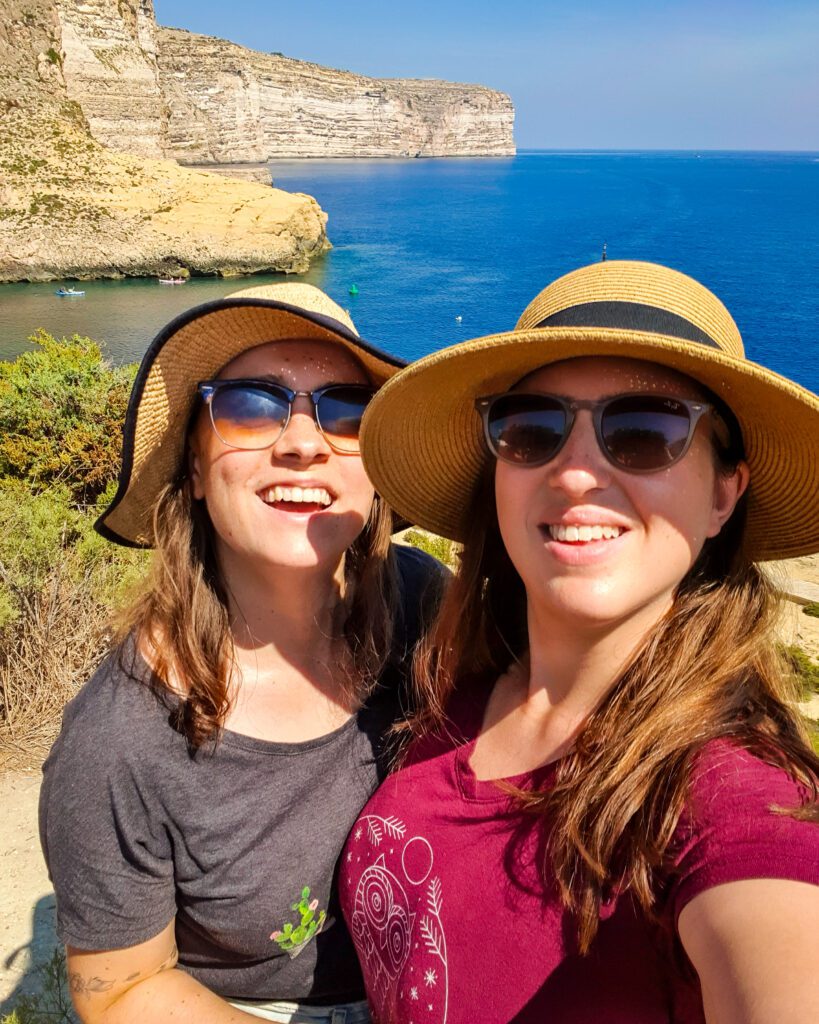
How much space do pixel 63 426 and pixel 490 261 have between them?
45.8 metres

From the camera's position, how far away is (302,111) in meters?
129

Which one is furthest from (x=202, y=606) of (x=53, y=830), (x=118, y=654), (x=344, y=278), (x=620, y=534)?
(x=344, y=278)

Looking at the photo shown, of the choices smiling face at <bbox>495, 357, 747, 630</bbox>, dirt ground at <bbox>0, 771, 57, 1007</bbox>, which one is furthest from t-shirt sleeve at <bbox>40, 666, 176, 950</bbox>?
dirt ground at <bbox>0, 771, 57, 1007</bbox>

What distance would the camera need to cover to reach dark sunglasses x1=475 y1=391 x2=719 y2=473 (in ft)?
3.94

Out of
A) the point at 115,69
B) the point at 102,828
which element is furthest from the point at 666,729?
the point at 115,69

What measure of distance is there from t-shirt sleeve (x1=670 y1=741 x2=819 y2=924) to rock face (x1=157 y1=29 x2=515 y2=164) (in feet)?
210

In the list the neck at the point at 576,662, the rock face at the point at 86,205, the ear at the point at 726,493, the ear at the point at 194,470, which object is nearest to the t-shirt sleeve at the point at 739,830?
the neck at the point at 576,662

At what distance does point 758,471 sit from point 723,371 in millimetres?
301

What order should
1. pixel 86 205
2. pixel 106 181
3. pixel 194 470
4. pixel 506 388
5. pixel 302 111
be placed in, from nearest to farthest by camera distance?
pixel 506 388 < pixel 194 470 < pixel 86 205 < pixel 106 181 < pixel 302 111

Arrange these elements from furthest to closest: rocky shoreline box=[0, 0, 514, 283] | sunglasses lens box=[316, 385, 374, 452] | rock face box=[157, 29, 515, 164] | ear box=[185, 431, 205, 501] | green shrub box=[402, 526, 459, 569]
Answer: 1. rock face box=[157, 29, 515, 164]
2. rocky shoreline box=[0, 0, 514, 283]
3. green shrub box=[402, 526, 459, 569]
4. ear box=[185, 431, 205, 501]
5. sunglasses lens box=[316, 385, 374, 452]

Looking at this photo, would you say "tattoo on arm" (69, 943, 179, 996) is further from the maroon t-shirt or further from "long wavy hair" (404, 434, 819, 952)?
"long wavy hair" (404, 434, 819, 952)

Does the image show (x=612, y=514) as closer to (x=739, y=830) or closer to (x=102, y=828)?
(x=739, y=830)

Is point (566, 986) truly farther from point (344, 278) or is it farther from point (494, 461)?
point (344, 278)

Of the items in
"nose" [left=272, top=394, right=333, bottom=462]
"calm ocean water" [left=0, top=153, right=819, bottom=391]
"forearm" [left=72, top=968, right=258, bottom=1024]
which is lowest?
"calm ocean water" [left=0, top=153, right=819, bottom=391]
